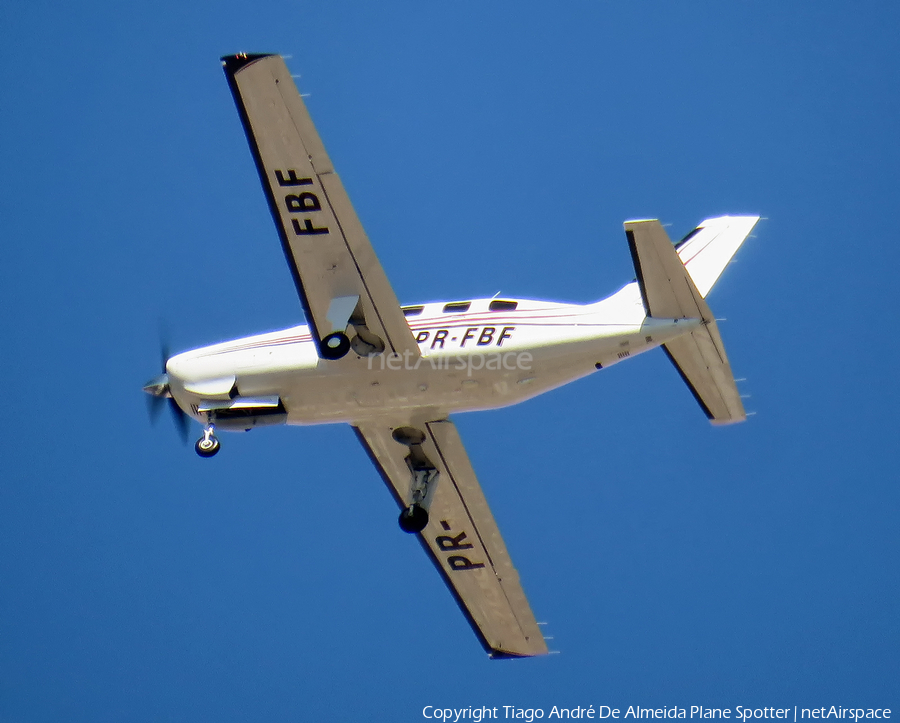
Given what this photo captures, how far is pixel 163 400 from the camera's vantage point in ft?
101

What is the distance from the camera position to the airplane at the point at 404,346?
79.3 ft

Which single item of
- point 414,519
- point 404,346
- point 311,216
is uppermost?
point 311,216

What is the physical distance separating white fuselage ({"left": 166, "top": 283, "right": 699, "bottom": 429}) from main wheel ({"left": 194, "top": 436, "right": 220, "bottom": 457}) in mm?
575

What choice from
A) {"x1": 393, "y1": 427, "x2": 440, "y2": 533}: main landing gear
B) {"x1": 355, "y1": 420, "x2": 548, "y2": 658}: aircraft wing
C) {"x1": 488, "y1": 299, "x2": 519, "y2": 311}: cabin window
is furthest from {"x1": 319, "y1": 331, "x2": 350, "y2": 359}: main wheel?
{"x1": 393, "y1": 427, "x2": 440, "y2": 533}: main landing gear

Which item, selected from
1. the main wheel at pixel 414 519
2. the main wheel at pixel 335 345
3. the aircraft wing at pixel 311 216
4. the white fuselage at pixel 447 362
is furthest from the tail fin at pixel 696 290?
the main wheel at pixel 414 519

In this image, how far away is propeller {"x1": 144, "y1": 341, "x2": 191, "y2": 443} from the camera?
3038 centimetres

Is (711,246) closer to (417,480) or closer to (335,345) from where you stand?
(335,345)

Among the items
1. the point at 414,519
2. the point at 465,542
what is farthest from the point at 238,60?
the point at 465,542

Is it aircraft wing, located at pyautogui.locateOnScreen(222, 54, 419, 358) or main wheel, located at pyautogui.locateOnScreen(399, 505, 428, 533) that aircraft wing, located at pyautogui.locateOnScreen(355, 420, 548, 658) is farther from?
aircraft wing, located at pyautogui.locateOnScreen(222, 54, 419, 358)

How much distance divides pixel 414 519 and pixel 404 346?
5.10 metres

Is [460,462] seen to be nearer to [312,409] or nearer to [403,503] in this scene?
[403,503]

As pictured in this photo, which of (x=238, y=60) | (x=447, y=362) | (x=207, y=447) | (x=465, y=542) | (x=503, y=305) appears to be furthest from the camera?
(x=465, y=542)

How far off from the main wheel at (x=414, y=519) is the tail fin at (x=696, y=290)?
7334mm

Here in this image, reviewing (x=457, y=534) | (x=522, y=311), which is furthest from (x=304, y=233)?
(x=457, y=534)
